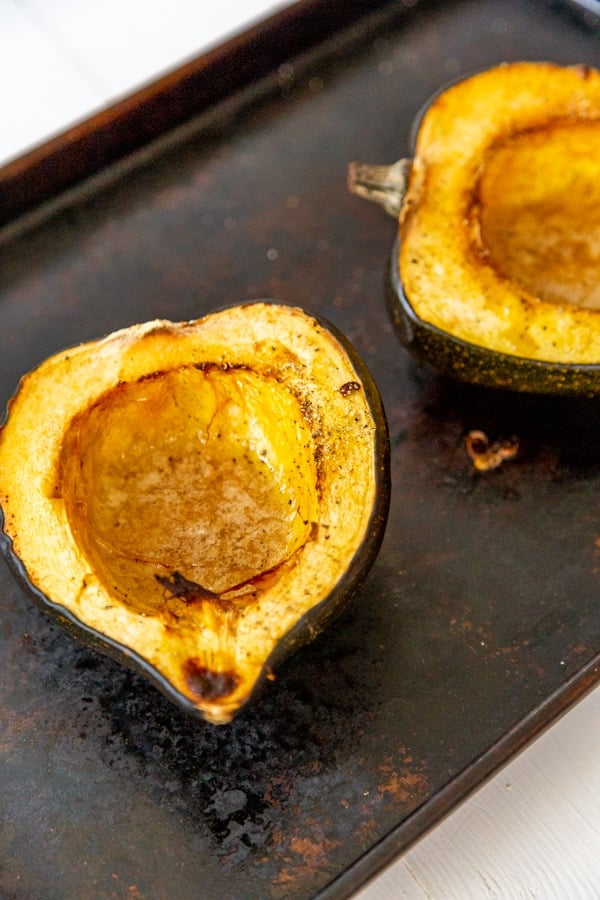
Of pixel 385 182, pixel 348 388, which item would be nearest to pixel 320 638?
pixel 348 388

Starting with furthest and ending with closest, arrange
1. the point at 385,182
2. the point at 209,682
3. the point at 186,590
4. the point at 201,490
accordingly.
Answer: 1. the point at 385,182
2. the point at 201,490
3. the point at 186,590
4. the point at 209,682

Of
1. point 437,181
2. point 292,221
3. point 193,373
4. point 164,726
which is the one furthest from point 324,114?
point 164,726

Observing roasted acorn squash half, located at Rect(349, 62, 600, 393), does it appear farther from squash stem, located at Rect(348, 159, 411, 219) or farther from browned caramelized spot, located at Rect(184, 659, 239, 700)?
browned caramelized spot, located at Rect(184, 659, 239, 700)

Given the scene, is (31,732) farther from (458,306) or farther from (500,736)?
(458,306)

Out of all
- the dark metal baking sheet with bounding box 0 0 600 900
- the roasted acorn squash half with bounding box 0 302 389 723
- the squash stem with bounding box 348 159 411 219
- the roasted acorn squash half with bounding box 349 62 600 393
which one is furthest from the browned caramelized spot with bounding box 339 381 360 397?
the squash stem with bounding box 348 159 411 219

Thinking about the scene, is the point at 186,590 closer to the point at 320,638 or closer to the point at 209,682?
the point at 209,682
